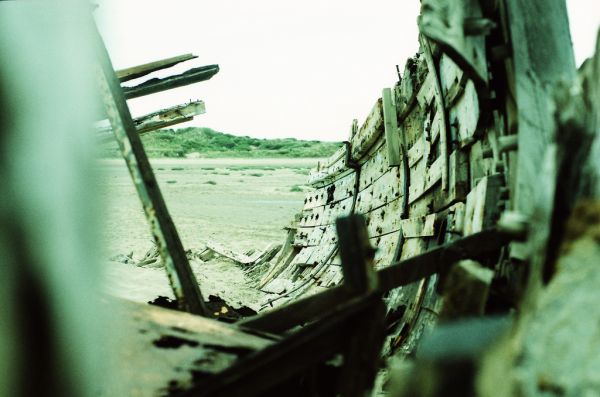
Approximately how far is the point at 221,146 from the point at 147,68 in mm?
61518

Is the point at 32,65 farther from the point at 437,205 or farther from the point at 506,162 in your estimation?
the point at 437,205

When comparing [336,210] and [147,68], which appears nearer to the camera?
[147,68]

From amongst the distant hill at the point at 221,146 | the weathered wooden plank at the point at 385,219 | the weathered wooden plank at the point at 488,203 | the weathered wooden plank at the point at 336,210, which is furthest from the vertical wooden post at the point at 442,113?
the distant hill at the point at 221,146

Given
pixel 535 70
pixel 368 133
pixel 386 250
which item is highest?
pixel 368 133

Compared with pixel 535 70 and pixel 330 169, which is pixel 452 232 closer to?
pixel 535 70

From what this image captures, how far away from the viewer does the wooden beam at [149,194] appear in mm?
2010

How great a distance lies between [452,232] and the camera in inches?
116

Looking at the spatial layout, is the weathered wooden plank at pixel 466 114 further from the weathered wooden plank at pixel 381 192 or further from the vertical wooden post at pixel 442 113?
the weathered wooden plank at pixel 381 192

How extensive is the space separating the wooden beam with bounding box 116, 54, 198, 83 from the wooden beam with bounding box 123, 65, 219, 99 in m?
0.13

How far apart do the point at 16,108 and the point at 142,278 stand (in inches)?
179

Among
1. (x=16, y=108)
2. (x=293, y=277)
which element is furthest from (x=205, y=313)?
(x=293, y=277)

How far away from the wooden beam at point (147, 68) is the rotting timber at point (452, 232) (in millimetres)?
371

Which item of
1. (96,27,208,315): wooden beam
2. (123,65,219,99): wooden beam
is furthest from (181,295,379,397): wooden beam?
(123,65,219,99): wooden beam

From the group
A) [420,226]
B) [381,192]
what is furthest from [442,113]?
[381,192]
